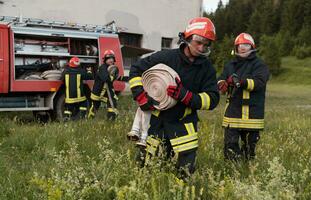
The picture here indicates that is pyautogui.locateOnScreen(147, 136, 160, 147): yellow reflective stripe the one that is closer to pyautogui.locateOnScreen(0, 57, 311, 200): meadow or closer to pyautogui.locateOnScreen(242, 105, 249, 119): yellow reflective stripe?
pyautogui.locateOnScreen(0, 57, 311, 200): meadow

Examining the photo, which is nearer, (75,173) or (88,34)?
(75,173)

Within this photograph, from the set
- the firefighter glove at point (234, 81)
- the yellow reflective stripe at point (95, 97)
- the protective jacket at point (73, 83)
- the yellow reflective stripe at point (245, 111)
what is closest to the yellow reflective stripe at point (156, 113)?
the firefighter glove at point (234, 81)

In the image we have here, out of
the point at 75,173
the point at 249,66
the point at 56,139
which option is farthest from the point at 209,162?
the point at 56,139

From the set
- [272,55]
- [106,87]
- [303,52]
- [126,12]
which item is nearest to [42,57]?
[106,87]

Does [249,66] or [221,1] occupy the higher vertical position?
[221,1]

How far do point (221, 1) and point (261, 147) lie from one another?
326ft

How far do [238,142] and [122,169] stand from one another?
2.00 metres

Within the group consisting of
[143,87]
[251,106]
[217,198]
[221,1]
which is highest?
[221,1]

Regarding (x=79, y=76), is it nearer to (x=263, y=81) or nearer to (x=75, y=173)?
(x=263, y=81)

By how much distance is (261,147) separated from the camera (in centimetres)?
555

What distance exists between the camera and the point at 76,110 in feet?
31.8

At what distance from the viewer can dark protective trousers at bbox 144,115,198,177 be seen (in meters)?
3.64

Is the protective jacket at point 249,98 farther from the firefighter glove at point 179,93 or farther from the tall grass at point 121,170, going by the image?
the firefighter glove at point 179,93

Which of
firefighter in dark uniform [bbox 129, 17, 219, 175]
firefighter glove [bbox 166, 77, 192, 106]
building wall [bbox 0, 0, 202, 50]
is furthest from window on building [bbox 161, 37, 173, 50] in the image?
firefighter glove [bbox 166, 77, 192, 106]
